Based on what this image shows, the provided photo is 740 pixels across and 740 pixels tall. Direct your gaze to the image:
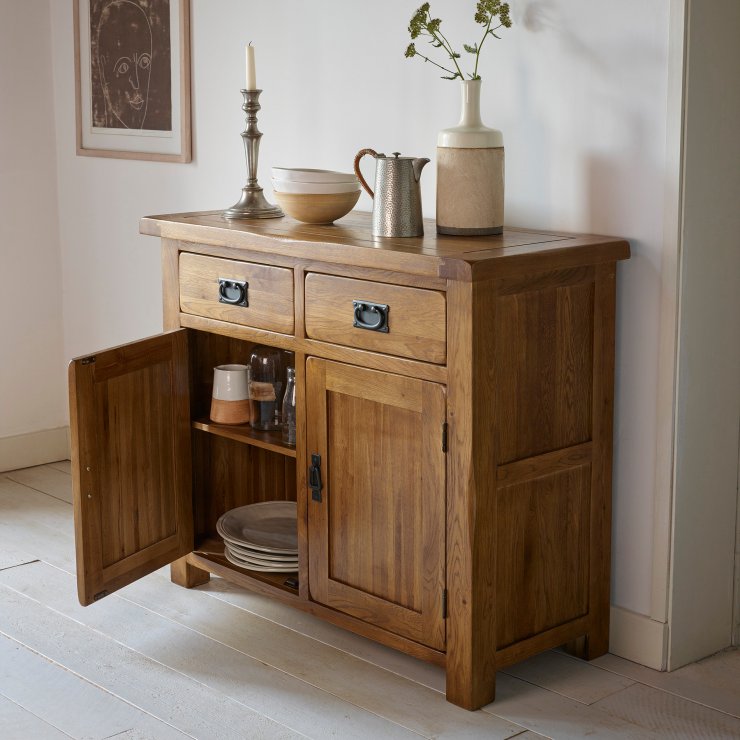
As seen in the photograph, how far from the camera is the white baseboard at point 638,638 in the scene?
2.56 meters

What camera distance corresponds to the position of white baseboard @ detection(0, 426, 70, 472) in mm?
4051

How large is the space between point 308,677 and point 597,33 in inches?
60.3

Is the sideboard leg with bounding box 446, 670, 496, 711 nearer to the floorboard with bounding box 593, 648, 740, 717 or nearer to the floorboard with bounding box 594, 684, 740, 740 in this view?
the floorboard with bounding box 594, 684, 740, 740

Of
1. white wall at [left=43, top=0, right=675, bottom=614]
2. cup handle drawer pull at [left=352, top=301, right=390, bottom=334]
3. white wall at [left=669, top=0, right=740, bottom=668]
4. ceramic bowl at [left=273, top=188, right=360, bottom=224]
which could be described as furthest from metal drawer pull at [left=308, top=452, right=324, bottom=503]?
white wall at [left=669, top=0, right=740, bottom=668]

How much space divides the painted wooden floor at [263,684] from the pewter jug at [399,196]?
3.19 feet

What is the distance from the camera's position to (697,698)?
244 cm

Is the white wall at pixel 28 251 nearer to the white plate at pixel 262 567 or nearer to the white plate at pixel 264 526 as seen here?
the white plate at pixel 264 526

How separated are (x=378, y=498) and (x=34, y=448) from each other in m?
2.02

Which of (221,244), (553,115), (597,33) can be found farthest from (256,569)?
(597,33)

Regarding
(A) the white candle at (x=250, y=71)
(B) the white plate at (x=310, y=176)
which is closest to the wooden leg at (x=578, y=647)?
(B) the white plate at (x=310, y=176)

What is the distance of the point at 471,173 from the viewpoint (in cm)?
247

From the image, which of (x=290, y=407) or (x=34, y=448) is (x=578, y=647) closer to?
(x=290, y=407)

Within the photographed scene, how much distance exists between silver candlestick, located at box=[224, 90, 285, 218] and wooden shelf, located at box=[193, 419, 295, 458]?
523 millimetres

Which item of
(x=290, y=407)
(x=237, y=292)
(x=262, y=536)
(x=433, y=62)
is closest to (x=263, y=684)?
(x=262, y=536)
